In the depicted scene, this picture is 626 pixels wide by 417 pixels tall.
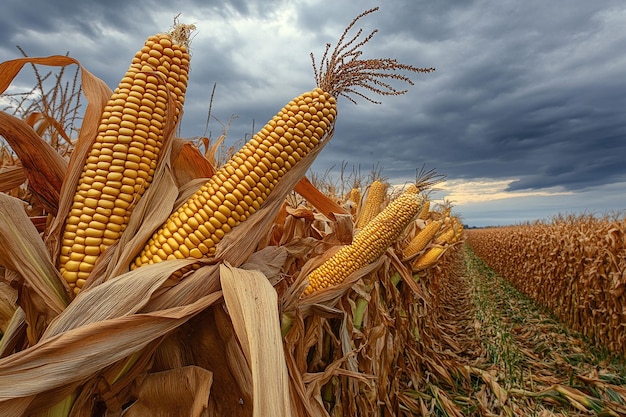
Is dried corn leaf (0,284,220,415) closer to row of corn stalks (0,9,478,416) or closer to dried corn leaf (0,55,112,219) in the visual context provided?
row of corn stalks (0,9,478,416)

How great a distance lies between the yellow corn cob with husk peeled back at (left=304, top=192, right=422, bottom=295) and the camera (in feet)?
7.07

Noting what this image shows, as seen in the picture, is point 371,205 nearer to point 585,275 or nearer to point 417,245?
point 417,245

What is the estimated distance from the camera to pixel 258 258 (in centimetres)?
158

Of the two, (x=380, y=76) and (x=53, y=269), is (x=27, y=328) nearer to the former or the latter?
(x=53, y=269)

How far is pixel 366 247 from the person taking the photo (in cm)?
241

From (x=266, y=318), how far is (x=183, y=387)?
0.39m

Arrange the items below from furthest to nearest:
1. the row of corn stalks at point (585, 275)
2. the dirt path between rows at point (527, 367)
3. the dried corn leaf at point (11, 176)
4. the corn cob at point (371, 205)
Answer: the row of corn stalks at point (585, 275) < the dirt path between rows at point (527, 367) < the corn cob at point (371, 205) < the dried corn leaf at point (11, 176)

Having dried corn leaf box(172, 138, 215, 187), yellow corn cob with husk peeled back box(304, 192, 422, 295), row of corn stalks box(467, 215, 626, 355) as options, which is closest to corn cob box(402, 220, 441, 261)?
yellow corn cob with husk peeled back box(304, 192, 422, 295)

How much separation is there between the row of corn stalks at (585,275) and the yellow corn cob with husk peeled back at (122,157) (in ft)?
33.3

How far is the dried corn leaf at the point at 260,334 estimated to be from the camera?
40.8 inches

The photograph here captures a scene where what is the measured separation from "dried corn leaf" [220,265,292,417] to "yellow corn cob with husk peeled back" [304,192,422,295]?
2.55 ft

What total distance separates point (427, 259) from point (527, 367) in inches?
127

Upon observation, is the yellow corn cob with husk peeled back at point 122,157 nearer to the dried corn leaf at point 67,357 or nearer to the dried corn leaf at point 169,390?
the dried corn leaf at point 67,357

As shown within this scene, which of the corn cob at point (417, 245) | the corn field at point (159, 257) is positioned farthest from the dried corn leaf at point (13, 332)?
the corn cob at point (417, 245)
